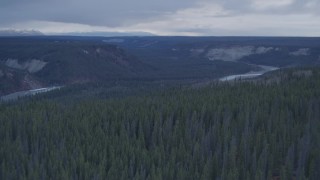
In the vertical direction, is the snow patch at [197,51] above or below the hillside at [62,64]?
below

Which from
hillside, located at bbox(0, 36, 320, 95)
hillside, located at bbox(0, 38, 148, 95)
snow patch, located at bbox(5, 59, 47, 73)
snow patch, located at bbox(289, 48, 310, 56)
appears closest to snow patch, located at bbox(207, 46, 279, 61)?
hillside, located at bbox(0, 36, 320, 95)

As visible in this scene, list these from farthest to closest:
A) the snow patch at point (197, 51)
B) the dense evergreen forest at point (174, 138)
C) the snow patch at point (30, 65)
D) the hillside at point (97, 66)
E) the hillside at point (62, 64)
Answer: the snow patch at point (197, 51) < the snow patch at point (30, 65) < the hillside at point (62, 64) < the hillside at point (97, 66) < the dense evergreen forest at point (174, 138)

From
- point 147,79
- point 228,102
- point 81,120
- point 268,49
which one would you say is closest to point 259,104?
point 228,102

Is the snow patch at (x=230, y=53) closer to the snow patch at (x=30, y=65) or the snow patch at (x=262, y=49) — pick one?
the snow patch at (x=262, y=49)

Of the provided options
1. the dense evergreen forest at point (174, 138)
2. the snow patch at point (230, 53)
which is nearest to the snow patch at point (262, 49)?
the snow patch at point (230, 53)

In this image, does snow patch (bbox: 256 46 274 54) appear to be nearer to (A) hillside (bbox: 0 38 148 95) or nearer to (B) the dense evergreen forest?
(A) hillside (bbox: 0 38 148 95)

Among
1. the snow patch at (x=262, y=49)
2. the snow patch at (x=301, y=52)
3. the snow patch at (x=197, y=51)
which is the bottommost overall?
the snow patch at (x=197, y=51)

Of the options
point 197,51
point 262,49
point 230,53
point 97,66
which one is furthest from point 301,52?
point 97,66

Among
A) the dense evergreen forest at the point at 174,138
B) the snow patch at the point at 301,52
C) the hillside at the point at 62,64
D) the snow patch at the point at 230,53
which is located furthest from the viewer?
the snow patch at the point at 230,53

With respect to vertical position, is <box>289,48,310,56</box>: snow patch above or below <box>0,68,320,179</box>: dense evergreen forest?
below
